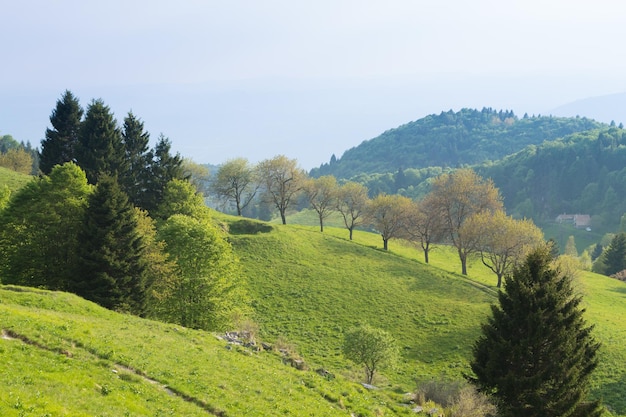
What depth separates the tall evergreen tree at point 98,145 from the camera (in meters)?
61.5

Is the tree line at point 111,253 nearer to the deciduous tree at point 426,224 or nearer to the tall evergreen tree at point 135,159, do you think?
the tall evergreen tree at point 135,159

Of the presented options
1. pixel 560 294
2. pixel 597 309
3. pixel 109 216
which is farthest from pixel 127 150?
pixel 597 309

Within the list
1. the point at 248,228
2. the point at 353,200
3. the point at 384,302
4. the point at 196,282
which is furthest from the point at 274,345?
the point at 353,200

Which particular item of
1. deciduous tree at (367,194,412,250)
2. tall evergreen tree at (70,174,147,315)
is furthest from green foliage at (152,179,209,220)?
deciduous tree at (367,194,412,250)

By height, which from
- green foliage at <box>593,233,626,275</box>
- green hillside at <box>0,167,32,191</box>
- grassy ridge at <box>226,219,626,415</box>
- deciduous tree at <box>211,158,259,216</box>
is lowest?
grassy ridge at <box>226,219,626,415</box>

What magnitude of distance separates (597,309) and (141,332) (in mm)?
66634

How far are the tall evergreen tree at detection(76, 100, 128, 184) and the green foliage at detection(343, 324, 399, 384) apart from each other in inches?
1655

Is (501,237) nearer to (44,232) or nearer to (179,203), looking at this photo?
(179,203)

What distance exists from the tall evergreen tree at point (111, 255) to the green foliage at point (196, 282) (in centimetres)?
298

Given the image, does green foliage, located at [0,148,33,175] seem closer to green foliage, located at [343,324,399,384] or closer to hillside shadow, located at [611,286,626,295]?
green foliage, located at [343,324,399,384]

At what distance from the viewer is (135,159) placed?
68250 mm

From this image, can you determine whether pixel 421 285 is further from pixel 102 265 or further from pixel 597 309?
pixel 102 265

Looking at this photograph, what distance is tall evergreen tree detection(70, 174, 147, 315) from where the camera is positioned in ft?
124

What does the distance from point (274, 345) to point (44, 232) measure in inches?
936
